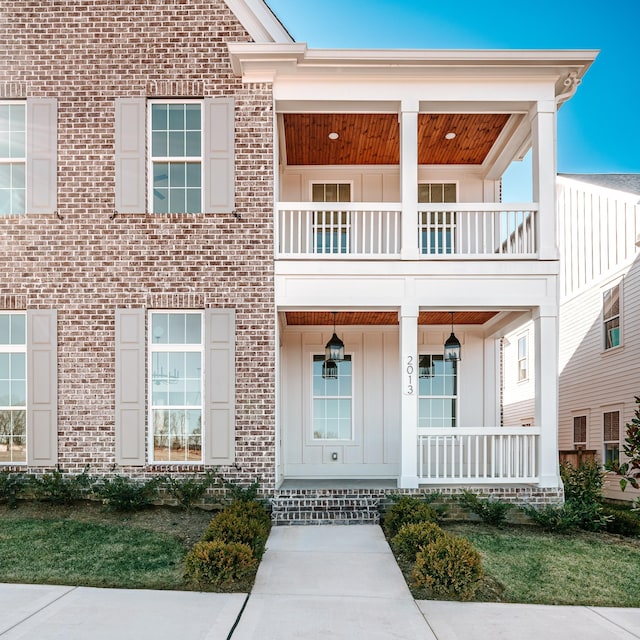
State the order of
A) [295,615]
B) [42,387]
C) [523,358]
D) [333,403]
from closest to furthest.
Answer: [295,615] < [42,387] < [333,403] < [523,358]

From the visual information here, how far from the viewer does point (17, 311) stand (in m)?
9.59

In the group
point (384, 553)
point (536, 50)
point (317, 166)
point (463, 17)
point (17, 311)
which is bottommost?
point (384, 553)

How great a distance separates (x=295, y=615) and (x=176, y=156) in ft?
21.8

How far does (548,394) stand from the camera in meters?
9.40

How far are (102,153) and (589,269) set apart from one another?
12.0 meters

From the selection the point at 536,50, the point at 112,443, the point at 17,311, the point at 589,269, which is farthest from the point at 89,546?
the point at 589,269

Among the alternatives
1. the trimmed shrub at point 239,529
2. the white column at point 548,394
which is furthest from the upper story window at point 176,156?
the white column at point 548,394

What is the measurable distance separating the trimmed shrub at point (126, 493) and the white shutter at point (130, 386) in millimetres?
364

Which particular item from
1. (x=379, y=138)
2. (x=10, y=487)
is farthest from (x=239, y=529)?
(x=379, y=138)

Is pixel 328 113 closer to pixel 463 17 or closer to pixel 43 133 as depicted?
pixel 43 133

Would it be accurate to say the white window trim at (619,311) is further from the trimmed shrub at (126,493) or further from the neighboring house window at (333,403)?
the trimmed shrub at (126,493)

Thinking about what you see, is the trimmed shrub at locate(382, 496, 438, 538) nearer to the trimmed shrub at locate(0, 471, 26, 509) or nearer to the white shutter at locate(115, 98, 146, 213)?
the trimmed shrub at locate(0, 471, 26, 509)

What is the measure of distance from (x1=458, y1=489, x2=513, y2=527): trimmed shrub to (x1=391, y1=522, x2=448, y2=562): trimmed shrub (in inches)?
65.4

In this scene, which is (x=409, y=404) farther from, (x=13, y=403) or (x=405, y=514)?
(x=13, y=403)
